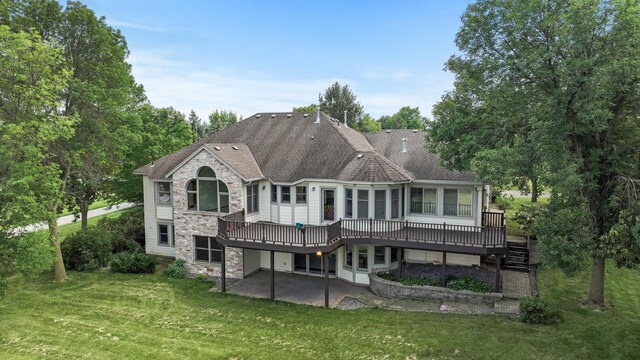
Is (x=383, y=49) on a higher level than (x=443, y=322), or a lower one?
higher

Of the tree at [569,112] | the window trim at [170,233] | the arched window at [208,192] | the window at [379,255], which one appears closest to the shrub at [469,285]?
the window at [379,255]

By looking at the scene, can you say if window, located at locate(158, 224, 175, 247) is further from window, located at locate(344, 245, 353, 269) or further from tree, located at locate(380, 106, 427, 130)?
tree, located at locate(380, 106, 427, 130)

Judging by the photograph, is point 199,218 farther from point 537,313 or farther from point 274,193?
point 537,313

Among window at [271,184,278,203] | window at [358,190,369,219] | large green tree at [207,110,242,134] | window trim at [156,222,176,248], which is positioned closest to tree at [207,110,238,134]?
large green tree at [207,110,242,134]

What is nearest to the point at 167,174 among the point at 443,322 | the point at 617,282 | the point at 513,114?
the point at 443,322

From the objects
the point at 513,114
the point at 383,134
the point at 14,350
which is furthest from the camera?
the point at 383,134

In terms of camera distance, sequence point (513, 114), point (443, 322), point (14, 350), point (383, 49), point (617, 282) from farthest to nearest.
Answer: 1. point (383, 49)
2. point (617, 282)
3. point (513, 114)
4. point (443, 322)
5. point (14, 350)

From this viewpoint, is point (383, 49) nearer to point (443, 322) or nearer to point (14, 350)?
point (443, 322)

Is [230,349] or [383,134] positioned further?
[383,134]
